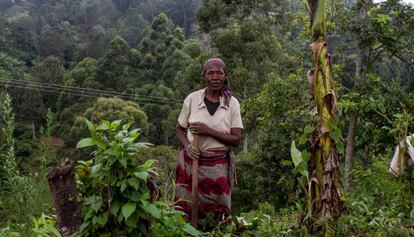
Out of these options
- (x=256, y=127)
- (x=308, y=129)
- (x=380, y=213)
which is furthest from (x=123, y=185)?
(x=256, y=127)

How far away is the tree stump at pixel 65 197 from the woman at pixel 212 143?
0.82 meters

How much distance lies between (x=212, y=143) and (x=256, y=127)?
29.4 feet

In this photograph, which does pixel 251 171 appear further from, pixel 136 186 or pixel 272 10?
pixel 136 186

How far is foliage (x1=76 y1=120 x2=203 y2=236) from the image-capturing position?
70.5 inches

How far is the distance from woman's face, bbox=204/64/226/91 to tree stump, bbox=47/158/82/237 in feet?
3.34

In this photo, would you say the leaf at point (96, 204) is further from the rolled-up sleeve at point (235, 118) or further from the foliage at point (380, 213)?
the rolled-up sleeve at point (235, 118)

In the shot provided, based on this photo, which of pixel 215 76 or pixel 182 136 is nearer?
pixel 215 76

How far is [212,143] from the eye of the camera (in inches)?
107

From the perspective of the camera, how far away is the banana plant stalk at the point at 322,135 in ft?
6.90

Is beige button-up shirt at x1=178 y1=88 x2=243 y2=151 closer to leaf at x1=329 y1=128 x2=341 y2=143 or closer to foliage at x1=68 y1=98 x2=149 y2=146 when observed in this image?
leaf at x1=329 y1=128 x2=341 y2=143

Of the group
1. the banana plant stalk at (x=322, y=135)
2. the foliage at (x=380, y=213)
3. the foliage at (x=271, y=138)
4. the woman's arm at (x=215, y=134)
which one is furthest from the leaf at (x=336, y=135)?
the foliage at (x=271, y=138)

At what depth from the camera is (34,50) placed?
1491 inches

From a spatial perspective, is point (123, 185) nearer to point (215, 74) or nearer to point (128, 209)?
point (128, 209)

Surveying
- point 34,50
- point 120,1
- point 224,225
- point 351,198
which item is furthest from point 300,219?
point 120,1
